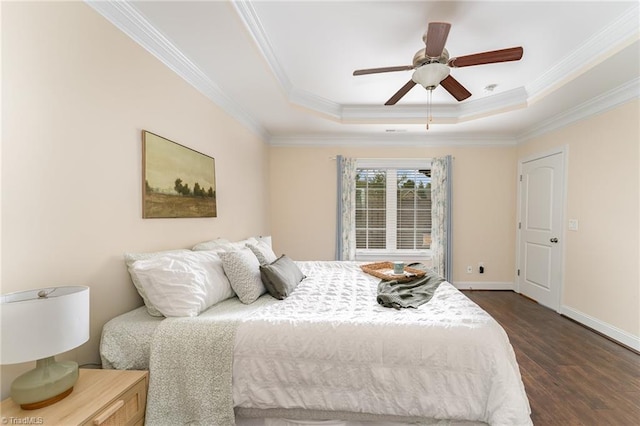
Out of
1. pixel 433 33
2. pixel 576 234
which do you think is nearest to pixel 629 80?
pixel 576 234

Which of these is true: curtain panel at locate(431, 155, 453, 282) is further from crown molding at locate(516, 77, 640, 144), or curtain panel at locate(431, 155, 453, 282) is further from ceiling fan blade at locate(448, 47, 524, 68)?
Answer: ceiling fan blade at locate(448, 47, 524, 68)

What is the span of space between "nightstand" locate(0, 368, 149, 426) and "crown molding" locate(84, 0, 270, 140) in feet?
6.32

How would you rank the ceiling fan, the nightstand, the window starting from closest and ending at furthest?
the nightstand → the ceiling fan → the window

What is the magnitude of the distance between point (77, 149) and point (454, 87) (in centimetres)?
273

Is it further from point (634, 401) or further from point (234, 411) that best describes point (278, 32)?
point (634, 401)

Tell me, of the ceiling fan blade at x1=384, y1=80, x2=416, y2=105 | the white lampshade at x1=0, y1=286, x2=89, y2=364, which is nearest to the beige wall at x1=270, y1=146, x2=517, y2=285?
the ceiling fan blade at x1=384, y1=80, x2=416, y2=105

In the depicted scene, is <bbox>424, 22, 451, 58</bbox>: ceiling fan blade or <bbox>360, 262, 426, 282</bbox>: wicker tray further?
<bbox>360, 262, 426, 282</bbox>: wicker tray

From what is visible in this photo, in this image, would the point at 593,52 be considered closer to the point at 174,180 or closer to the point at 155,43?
the point at 155,43

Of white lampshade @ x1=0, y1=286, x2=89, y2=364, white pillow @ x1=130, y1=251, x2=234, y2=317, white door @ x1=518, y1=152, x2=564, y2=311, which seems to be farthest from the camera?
white door @ x1=518, y1=152, x2=564, y2=311

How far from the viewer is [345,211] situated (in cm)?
455

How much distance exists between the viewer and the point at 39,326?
96 cm

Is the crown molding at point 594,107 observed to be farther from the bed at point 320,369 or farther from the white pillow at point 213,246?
the white pillow at point 213,246

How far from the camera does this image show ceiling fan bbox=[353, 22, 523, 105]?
175cm

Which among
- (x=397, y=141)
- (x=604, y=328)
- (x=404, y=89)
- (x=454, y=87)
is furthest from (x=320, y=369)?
(x=397, y=141)
